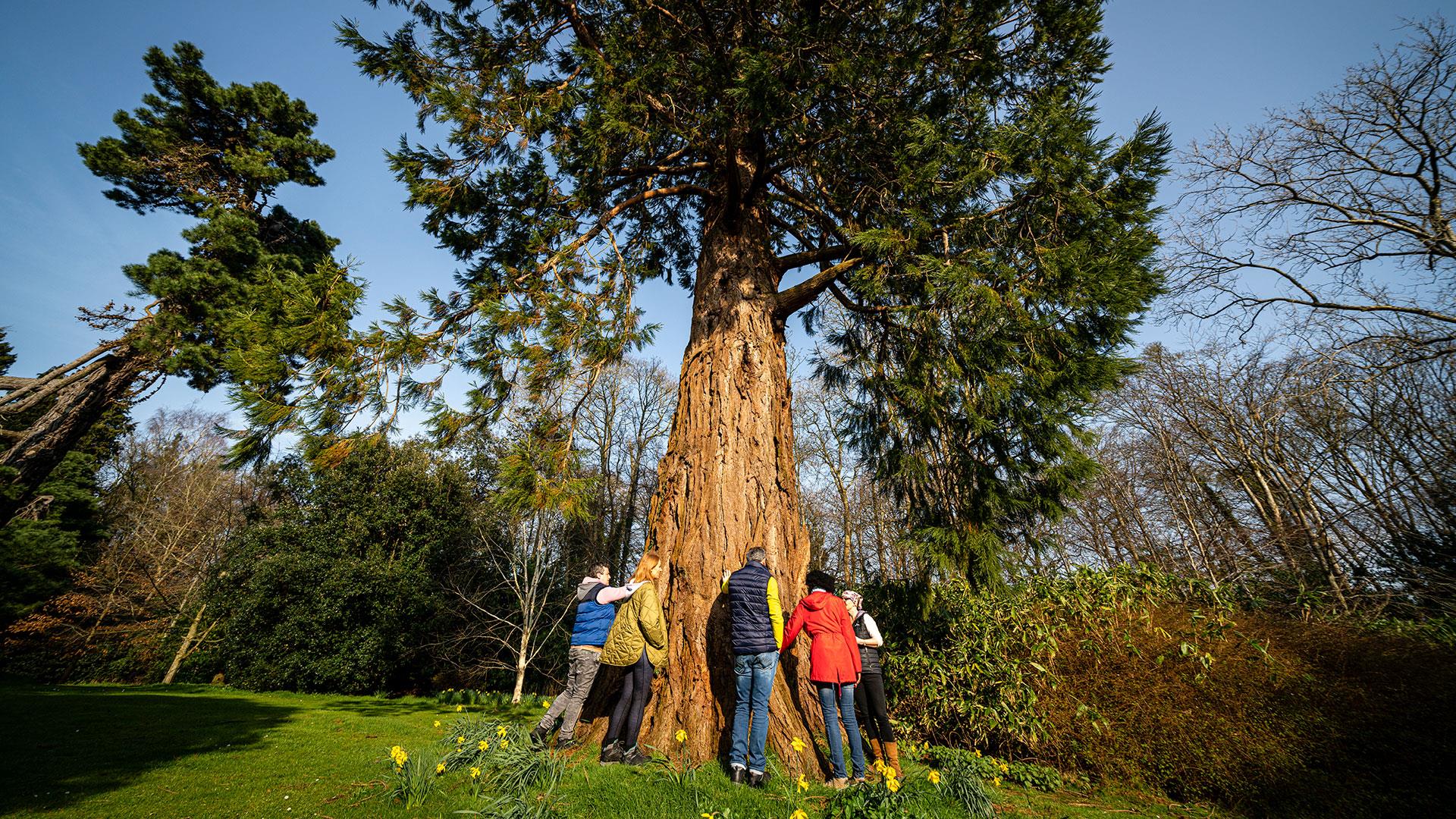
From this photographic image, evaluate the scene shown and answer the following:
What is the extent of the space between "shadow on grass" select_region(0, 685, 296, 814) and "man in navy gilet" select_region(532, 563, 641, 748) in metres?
2.99

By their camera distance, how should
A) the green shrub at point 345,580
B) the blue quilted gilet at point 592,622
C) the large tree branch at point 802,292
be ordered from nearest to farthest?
the blue quilted gilet at point 592,622
the large tree branch at point 802,292
the green shrub at point 345,580

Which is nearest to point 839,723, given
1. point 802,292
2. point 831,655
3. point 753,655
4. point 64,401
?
point 831,655

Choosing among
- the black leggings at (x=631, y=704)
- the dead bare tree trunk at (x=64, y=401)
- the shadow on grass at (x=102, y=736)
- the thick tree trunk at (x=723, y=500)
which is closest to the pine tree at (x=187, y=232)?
the dead bare tree trunk at (x=64, y=401)

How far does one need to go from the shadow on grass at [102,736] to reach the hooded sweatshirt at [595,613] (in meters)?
3.27

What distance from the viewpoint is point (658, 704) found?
3998 mm

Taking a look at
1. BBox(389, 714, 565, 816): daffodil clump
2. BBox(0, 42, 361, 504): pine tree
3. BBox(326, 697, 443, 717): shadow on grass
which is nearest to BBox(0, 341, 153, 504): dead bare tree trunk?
BBox(0, 42, 361, 504): pine tree

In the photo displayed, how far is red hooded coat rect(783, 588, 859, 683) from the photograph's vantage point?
149 inches

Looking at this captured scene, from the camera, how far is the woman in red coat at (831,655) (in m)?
3.69

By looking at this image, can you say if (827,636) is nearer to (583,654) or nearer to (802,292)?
(583,654)

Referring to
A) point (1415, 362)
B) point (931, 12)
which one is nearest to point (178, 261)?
point (931, 12)

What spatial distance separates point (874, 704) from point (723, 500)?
2212mm

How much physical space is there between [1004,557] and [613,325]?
15.0 feet

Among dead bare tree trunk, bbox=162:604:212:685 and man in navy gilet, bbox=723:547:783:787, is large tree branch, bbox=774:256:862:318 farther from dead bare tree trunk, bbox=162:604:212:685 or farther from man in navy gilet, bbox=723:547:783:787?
dead bare tree trunk, bbox=162:604:212:685

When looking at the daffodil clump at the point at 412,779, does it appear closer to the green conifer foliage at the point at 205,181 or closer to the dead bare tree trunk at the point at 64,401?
the green conifer foliage at the point at 205,181
